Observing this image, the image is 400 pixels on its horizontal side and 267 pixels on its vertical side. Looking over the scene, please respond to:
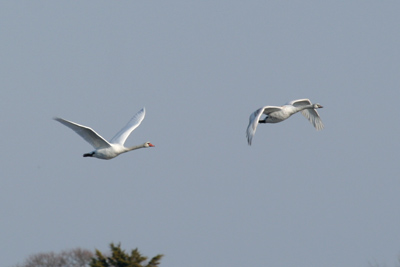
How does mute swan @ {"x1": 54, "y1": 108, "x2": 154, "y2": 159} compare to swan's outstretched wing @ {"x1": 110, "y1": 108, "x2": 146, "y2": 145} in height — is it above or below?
below

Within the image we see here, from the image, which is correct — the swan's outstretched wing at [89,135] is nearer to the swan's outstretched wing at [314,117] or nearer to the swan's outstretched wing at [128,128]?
the swan's outstretched wing at [128,128]

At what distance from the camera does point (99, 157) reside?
38094mm

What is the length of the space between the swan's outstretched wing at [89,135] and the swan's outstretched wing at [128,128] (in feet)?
7.40

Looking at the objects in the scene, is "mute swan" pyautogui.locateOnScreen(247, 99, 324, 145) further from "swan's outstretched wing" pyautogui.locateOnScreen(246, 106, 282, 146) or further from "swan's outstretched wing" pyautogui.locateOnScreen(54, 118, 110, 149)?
"swan's outstretched wing" pyautogui.locateOnScreen(54, 118, 110, 149)

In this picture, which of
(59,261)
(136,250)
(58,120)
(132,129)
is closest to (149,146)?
(132,129)

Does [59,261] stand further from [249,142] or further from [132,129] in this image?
[249,142]

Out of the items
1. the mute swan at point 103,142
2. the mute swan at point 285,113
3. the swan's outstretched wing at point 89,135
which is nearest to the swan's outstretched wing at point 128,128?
the mute swan at point 103,142

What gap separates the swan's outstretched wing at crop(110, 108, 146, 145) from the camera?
40.6 metres

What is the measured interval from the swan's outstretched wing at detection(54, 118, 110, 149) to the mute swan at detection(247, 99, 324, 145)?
5.63 meters

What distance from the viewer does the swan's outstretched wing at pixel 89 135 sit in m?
35.4

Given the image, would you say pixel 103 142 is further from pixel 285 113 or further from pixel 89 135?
pixel 285 113

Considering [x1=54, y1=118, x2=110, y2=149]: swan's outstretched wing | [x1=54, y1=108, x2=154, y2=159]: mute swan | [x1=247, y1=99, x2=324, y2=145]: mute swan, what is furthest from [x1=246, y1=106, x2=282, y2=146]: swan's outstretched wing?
[x1=54, y1=118, x2=110, y2=149]: swan's outstretched wing

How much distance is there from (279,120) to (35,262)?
37.2 m

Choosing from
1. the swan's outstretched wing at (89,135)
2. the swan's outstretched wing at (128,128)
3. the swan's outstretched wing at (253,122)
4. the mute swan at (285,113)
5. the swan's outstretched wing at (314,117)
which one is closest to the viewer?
the swan's outstretched wing at (89,135)
